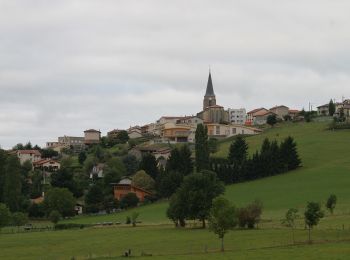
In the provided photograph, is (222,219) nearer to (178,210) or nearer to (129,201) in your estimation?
(178,210)

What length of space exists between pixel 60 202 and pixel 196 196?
125 ft

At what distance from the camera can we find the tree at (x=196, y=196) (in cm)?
8319

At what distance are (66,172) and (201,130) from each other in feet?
97.1

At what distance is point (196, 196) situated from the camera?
8400cm

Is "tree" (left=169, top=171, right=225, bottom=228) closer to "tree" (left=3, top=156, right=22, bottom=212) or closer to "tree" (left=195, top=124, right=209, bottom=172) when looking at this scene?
"tree" (left=195, top=124, right=209, bottom=172)

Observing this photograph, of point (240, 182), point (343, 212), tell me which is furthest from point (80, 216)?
point (343, 212)

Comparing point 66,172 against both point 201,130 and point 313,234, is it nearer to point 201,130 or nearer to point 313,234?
point 201,130

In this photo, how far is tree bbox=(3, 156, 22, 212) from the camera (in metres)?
121

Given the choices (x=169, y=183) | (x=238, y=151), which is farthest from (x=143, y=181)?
(x=238, y=151)

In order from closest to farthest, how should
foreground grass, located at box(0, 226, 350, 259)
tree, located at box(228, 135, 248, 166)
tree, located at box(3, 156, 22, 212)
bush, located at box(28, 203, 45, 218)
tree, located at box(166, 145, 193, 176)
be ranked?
foreground grass, located at box(0, 226, 350, 259)
tree, located at box(3, 156, 22, 212)
bush, located at box(28, 203, 45, 218)
tree, located at box(166, 145, 193, 176)
tree, located at box(228, 135, 248, 166)

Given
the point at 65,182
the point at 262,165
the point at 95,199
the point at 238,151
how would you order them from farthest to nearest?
the point at 238,151
the point at 65,182
the point at 262,165
the point at 95,199

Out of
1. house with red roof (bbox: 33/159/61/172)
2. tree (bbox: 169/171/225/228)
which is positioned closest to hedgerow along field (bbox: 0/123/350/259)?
tree (bbox: 169/171/225/228)

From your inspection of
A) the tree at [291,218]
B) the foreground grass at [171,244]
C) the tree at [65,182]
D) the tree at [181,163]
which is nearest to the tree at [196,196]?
the foreground grass at [171,244]

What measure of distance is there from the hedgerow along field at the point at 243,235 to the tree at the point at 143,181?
15.1m
